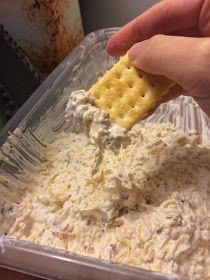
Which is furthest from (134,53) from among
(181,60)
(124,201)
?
(124,201)

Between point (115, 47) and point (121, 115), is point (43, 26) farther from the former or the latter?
point (121, 115)

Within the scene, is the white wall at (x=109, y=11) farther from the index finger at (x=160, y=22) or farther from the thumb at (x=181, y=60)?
the thumb at (x=181, y=60)

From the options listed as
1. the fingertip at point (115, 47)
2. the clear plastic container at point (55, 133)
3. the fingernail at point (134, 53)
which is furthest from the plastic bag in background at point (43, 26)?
the fingernail at point (134, 53)

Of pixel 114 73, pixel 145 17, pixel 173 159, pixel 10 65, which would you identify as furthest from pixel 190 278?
pixel 10 65

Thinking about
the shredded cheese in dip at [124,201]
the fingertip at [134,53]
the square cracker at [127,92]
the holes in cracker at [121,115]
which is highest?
the fingertip at [134,53]

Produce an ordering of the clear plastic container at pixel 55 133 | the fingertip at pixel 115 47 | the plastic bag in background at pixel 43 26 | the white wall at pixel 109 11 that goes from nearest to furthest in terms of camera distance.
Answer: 1. the clear plastic container at pixel 55 133
2. the fingertip at pixel 115 47
3. the plastic bag in background at pixel 43 26
4. the white wall at pixel 109 11
